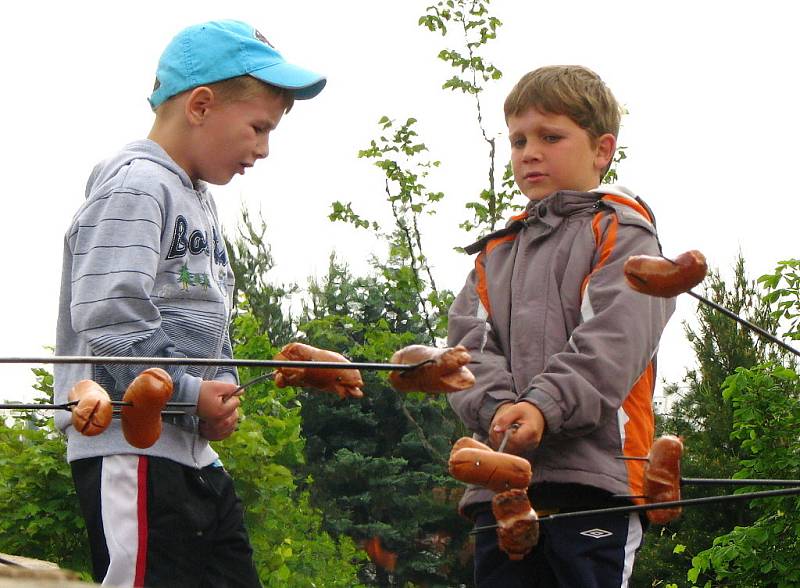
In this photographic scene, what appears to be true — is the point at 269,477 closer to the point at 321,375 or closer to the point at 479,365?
the point at 479,365

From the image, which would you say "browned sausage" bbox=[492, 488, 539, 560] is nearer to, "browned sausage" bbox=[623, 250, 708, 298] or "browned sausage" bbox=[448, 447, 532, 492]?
"browned sausage" bbox=[448, 447, 532, 492]

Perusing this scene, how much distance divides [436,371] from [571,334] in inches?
29.2

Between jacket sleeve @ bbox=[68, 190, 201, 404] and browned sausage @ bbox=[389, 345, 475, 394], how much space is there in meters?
0.68

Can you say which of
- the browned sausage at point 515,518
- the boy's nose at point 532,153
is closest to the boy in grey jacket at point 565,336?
the boy's nose at point 532,153

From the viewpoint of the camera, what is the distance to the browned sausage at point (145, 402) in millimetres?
1827

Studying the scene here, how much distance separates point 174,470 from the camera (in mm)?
2393

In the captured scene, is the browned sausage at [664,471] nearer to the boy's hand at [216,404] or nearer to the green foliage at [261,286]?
the boy's hand at [216,404]

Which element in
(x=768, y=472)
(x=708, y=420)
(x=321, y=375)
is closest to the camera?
(x=321, y=375)

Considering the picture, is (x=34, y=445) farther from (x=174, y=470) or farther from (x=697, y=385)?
(x=697, y=385)

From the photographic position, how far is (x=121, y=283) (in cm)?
228

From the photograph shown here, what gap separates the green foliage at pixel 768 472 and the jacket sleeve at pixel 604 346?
2564 millimetres

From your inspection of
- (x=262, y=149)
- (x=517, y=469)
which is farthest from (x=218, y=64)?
(x=517, y=469)

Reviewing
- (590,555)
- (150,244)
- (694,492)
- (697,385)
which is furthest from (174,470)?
(697,385)

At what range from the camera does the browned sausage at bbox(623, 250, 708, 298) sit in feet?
5.59
